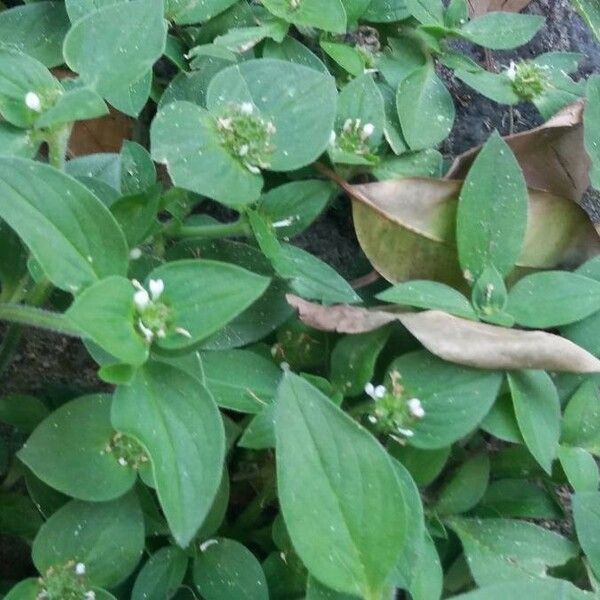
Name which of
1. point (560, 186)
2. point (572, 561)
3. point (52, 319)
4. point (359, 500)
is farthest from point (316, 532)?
point (560, 186)

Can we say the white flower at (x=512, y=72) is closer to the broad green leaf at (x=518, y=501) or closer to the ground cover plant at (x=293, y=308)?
the ground cover plant at (x=293, y=308)

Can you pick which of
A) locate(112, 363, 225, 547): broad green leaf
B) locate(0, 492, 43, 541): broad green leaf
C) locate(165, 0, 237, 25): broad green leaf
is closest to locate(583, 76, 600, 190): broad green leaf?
locate(165, 0, 237, 25): broad green leaf

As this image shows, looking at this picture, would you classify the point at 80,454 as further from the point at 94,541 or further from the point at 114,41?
the point at 114,41

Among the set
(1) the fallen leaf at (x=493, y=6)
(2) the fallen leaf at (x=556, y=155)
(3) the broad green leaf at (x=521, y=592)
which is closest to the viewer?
(3) the broad green leaf at (x=521, y=592)

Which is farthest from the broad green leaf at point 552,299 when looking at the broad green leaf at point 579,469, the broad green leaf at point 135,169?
the broad green leaf at point 135,169

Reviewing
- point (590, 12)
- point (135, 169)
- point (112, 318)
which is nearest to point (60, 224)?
point (112, 318)

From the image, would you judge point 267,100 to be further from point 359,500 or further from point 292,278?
point 359,500

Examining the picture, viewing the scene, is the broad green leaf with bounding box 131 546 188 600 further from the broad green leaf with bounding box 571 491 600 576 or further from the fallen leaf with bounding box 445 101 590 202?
the fallen leaf with bounding box 445 101 590 202
